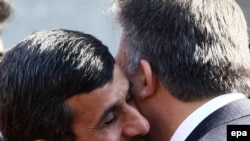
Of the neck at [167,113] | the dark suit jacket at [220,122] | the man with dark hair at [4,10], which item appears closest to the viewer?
the dark suit jacket at [220,122]

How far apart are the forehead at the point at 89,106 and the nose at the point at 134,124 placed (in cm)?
7

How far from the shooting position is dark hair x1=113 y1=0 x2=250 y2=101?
5.58 feet

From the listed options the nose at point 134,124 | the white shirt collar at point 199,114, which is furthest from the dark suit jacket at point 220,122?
the nose at point 134,124

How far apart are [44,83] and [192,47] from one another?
0.45 m

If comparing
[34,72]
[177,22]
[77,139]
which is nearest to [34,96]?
[34,72]

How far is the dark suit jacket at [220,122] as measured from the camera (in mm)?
1569

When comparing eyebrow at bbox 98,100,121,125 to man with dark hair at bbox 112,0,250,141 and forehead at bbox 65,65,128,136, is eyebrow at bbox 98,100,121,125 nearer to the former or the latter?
forehead at bbox 65,65,128,136

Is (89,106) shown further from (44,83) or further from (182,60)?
(182,60)

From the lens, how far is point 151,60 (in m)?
1.73

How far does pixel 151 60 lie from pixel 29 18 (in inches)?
122

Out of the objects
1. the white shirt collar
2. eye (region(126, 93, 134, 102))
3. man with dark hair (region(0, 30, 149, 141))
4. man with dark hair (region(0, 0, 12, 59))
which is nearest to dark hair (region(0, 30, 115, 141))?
man with dark hair (region(0, 30, 149, 141))

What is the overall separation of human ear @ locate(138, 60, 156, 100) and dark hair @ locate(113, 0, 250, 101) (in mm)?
16

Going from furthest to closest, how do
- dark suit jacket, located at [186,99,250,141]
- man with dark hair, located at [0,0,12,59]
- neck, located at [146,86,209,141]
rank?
1. man with dark hair, located at [0,0,12,59]
2. neck, located at [146,86,209,141]
3. dark suit jacket, located at [186,99,250,141]

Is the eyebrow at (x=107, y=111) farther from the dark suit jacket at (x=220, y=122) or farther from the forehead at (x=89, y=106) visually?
the dark suit jacket at (x=220, y=122)
